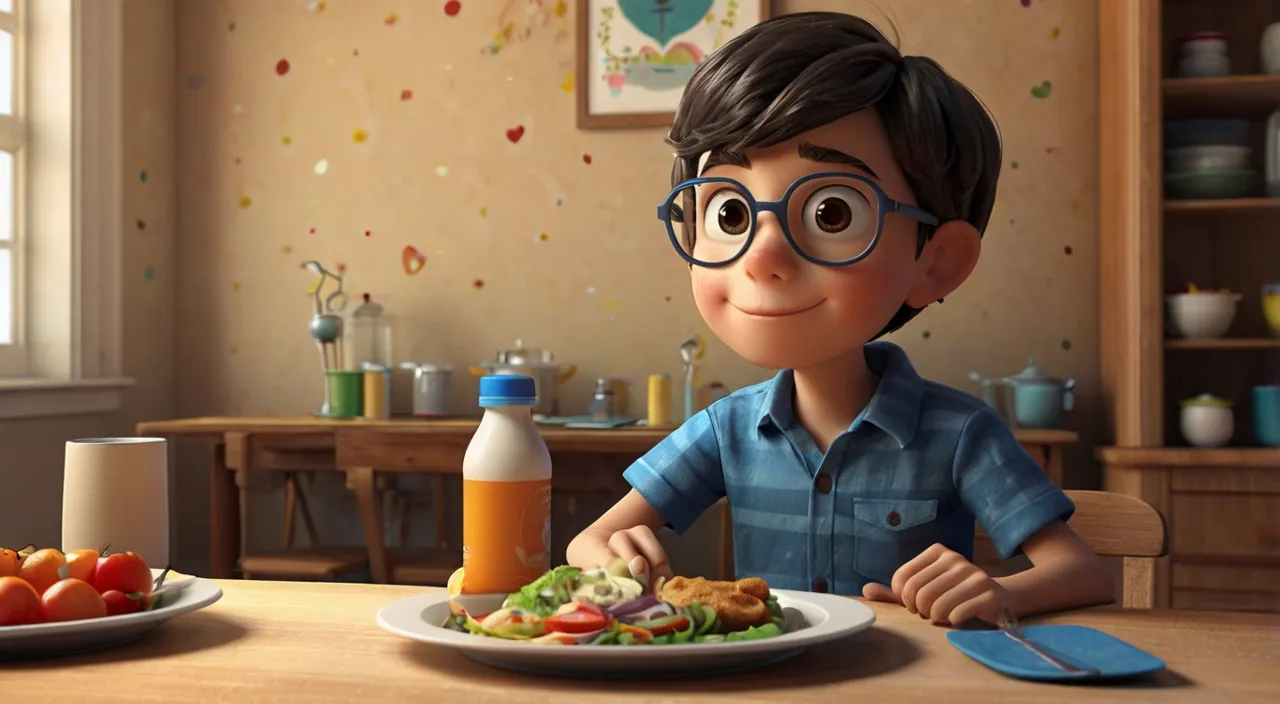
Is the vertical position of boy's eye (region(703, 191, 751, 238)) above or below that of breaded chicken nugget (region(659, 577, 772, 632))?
above

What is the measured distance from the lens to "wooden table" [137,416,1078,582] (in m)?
2.72

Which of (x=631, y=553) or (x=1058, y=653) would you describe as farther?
(x=631, y=553)

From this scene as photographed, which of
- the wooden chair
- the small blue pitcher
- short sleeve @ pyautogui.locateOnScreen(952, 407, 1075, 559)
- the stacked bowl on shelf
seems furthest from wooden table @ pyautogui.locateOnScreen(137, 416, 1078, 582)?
short sleeve @ pyautogui.locateOnScreen(952, 407, 1075, 559)

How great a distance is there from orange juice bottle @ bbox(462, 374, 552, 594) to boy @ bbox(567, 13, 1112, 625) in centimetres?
13

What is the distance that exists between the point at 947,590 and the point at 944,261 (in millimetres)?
367

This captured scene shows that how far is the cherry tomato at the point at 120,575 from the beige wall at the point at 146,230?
245cm

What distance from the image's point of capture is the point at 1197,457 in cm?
255

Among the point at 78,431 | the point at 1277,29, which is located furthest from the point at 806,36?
the point at 78,431

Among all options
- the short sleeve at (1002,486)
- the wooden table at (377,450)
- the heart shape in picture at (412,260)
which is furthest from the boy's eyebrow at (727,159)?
the heart shape in picture at (412,260)

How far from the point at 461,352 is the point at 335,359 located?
14.4 inches

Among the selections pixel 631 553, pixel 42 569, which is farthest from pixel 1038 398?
pixel 42 569

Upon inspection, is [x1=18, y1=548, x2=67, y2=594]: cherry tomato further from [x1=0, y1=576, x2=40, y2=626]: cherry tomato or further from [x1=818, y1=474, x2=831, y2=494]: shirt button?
[x1=818, y1=474, x2=831, y2=494]: shirt button

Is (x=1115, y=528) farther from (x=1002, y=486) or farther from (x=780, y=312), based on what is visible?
(x=780, y=312)

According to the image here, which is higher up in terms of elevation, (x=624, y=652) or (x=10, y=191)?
(x=10, y=191)
